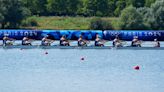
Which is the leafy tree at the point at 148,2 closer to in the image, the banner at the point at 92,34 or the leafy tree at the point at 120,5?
the leafy tree at the point at 120,5

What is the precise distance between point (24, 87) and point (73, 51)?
19135 millimetres

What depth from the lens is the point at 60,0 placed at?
88.7m

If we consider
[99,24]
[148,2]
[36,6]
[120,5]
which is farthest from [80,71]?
[36,6]

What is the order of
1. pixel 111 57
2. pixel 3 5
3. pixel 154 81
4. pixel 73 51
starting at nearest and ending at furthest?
pixel 154 81
pixel 111 57
pixel 73 51
pixel 3 5

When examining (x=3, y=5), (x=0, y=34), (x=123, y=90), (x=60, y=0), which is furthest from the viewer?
(x=60, y=0)

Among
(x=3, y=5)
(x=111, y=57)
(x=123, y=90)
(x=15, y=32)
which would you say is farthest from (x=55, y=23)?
(x=123, y=90)

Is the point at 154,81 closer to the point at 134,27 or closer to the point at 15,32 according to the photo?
the point at 15,32

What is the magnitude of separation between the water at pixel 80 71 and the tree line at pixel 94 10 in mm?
25547

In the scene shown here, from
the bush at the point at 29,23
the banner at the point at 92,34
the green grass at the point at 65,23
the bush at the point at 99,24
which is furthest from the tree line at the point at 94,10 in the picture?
the banner at the point at 92,34

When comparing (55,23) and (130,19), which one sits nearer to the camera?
(130,19)

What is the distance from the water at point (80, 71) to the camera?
24.2 m

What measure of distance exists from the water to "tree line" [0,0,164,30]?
83.8 feet

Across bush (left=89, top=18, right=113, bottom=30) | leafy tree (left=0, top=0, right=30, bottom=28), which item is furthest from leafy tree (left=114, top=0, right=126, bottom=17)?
leafy tree (left=0, top=0, right=30, bottom=28)

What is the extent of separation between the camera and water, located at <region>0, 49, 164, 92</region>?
79.4 feet
